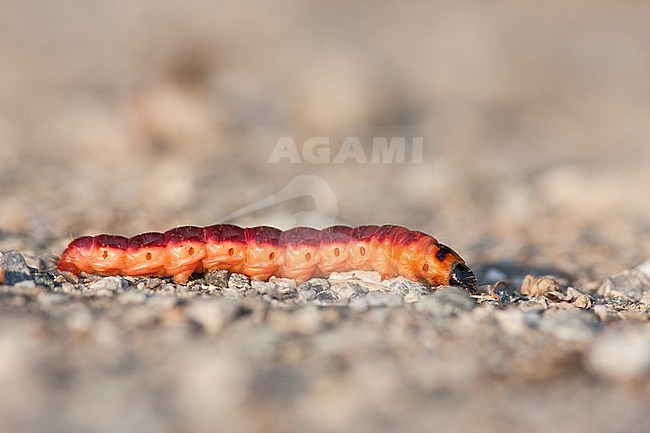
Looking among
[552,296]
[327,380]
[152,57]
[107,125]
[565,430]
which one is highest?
[152,57]

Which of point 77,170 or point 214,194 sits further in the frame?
point 77,170

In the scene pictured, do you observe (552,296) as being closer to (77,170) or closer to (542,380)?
(542,380)

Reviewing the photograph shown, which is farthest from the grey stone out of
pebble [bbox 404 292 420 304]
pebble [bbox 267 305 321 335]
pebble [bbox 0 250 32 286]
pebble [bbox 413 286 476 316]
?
pebble [bbox 0 250 32 286]

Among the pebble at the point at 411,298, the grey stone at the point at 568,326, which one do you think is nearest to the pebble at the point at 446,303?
the pebble at the point at 411,298

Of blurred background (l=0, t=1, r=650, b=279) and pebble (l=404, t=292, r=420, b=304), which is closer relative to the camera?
pebble (l=404, t=292, r=420, b=304)

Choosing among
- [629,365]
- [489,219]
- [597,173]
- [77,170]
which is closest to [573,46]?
[597,173]

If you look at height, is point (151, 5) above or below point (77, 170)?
above

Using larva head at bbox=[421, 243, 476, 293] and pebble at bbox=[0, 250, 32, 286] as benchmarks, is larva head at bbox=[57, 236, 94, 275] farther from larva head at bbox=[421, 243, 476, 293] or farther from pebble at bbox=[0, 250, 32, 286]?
larva head at bbox=[421, 243, 476, 293]
